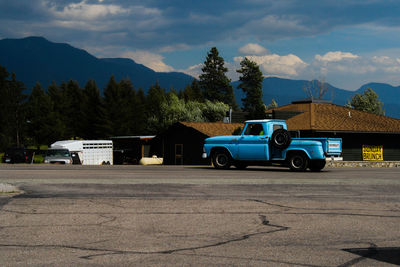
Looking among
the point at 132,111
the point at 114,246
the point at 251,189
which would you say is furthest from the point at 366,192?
the point at 132,111

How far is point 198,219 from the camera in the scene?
8719mm

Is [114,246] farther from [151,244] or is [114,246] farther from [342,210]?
[342,210]

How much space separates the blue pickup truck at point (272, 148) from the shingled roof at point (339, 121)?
760 inches

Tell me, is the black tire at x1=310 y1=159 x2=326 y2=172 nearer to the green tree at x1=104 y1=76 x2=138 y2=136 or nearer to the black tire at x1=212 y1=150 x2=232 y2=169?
the black tire at x1=212 y1=150 x2=232 y2=169

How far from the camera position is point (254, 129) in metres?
23.0

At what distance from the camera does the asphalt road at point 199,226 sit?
6.00m

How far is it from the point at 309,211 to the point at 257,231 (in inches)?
92.8

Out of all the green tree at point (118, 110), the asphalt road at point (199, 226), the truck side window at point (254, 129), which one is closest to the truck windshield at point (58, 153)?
the truck side window at point (254, 129)

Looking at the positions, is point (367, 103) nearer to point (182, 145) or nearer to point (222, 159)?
point (182, 145)

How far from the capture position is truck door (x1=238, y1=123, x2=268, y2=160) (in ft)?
74.3

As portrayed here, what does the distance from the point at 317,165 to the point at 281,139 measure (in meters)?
2.22

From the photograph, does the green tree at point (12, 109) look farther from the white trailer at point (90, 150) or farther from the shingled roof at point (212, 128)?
the shingled roof at point (212, 128)

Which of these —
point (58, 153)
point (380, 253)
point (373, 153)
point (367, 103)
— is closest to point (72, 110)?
point (367, 103)

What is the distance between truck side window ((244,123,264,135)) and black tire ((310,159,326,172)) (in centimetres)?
259
